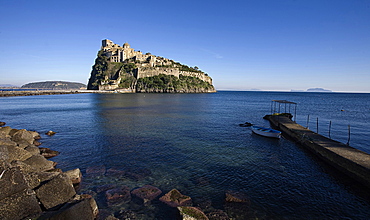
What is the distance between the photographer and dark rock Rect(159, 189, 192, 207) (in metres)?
8.42

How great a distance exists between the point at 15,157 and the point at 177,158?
9510mm

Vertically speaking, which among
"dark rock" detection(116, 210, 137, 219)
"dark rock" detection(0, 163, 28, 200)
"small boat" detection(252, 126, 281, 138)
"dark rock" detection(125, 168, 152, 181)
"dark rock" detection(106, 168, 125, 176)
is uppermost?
"dark rock" detection(0, 163, 28, 200)

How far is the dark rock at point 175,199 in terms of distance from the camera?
842cm

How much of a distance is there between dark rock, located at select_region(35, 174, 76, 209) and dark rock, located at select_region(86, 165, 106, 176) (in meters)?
3.23

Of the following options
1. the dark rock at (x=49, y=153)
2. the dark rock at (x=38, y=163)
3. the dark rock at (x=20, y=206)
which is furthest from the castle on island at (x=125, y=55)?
the dark rock at (x=20, y=206)

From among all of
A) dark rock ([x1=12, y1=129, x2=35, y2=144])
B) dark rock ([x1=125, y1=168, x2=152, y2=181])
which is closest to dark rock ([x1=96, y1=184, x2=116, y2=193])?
dark rock ([x1=125, y1=168, x2=152, y2=181])

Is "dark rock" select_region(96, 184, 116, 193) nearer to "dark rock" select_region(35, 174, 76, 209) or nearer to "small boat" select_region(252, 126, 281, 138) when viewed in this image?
"dark rock" select_region(35, 174, 76, 209)

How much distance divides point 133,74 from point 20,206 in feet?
482

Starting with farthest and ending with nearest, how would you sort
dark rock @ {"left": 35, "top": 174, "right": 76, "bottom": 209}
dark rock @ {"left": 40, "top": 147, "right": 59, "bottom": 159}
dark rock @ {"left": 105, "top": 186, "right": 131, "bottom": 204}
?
dark rock @ {"left": 40, "top": 147, "right": 59, "bottom": 159}, dark rock @ {"left": 105, "top": 186, "right": 131, "bottom": 204}, dark rock @ {"left": 35, "top": 174, "right": 76, "bottom": 209}

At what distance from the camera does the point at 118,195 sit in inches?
354

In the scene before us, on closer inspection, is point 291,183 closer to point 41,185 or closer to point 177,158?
point 177,158

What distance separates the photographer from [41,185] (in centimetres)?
757

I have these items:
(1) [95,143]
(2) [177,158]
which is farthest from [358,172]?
(1) [95,143]

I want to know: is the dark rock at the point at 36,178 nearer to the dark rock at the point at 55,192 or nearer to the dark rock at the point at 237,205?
the dark rock at the point at 55,192
